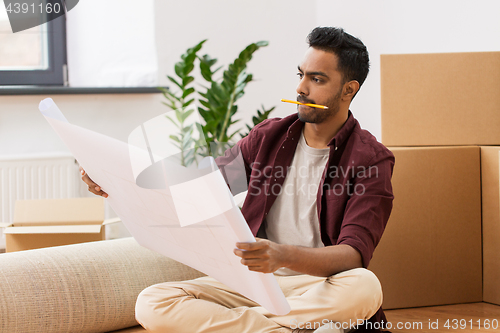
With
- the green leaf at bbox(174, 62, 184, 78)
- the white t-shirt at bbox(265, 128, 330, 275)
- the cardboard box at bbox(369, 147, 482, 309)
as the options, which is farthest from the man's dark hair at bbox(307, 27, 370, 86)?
the green leaf at bbox(174, 62, 184, 78)

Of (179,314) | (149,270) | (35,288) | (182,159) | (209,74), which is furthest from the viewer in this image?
(209,74)

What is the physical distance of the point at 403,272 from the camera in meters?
1.52

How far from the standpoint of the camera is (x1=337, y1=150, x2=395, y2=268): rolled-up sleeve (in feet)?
3.57

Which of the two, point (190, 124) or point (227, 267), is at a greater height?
point (190, 124)

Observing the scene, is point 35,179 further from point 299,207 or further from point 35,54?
point 299,207

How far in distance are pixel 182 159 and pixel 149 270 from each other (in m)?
0.68

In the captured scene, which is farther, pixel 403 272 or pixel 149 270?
pixel 403 272

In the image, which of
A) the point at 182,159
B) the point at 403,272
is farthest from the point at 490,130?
the point at 182,159

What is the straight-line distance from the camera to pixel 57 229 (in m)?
1.62

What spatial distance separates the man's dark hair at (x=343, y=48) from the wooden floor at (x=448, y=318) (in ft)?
2.26

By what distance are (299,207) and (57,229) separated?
85cm

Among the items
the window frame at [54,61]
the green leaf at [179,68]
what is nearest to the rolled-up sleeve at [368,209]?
the green leaf at [179,68]

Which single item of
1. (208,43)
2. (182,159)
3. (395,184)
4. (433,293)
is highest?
(208,43)

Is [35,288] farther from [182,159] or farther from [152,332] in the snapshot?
[182,159]
